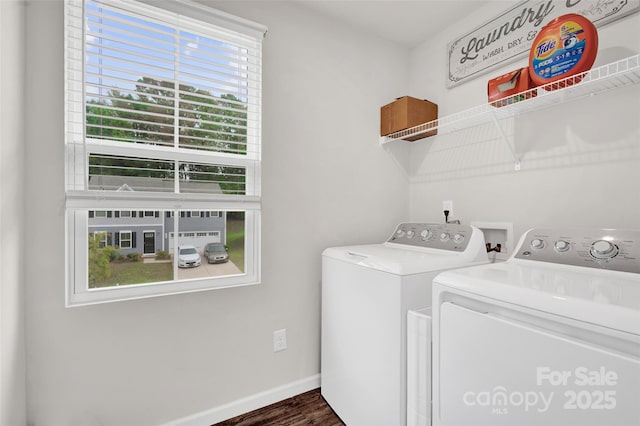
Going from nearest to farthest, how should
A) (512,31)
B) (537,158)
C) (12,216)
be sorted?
1. (12,216)
2. (537,158)
3. (512,31)

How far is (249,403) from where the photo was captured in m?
1.72

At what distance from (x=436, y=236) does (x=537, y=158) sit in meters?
0.65

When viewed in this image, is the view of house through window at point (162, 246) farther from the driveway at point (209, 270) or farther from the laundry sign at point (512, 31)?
Result: the laundry sign at point (512, 31)

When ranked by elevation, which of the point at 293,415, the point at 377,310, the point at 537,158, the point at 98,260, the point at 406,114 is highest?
the point at 406,114

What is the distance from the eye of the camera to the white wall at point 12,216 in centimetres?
103

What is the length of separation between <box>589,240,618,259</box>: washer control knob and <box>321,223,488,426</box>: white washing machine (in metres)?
0.45

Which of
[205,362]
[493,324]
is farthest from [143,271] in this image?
[493,324]

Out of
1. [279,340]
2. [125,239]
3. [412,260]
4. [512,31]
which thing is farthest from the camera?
[279,340]

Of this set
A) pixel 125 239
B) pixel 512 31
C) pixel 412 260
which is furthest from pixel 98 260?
pixel 512 31

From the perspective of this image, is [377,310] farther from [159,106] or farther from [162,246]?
[159,106]

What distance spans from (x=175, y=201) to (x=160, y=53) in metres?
0.73

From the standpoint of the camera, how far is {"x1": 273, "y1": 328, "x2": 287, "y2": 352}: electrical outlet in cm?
181

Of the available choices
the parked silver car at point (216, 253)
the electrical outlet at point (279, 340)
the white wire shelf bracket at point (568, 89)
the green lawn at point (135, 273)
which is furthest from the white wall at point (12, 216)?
the white wire shelf bracket at point (568, 89)

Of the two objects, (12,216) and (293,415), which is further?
(293,415)
